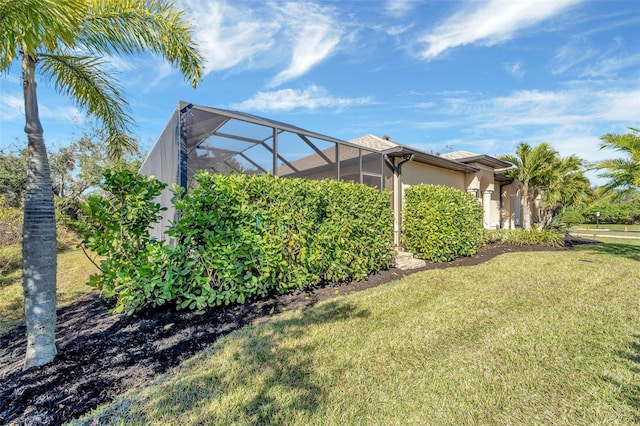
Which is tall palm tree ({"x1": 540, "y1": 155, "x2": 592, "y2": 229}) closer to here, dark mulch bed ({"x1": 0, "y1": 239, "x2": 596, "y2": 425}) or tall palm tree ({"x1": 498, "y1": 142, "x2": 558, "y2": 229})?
tall palm tree ({"x1": 498, "y1": 142, "x2": 558, "y2": 229})

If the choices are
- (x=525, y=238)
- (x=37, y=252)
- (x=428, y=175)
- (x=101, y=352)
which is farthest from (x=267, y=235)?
(x=525, y=238)

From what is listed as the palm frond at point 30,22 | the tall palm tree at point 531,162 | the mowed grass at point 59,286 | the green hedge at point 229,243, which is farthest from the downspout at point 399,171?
the tall palm tree at point 531,162

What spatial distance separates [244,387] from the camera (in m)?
2.46

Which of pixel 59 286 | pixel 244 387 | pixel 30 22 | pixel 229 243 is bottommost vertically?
pixel 59 286

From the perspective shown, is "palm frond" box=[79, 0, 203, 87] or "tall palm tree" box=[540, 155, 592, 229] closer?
"palm frond" box=[79, 0, 203, 87]

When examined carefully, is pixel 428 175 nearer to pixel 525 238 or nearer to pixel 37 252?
pixel 525 238

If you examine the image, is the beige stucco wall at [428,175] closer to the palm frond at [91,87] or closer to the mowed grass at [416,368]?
the mowed grass at [416,368]

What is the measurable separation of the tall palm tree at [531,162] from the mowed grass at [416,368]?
477 inches

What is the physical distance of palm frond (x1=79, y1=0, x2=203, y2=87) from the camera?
3432mm

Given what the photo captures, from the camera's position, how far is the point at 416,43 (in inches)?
331

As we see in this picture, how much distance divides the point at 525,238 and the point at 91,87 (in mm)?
15139

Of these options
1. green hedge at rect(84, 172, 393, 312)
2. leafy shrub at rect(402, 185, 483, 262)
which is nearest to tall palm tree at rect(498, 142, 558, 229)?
leafy shrub at rect(402, 185, 483, 262)

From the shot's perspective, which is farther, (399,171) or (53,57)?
(399,171)

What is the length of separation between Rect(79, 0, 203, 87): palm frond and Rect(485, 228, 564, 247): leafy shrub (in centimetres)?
1281
